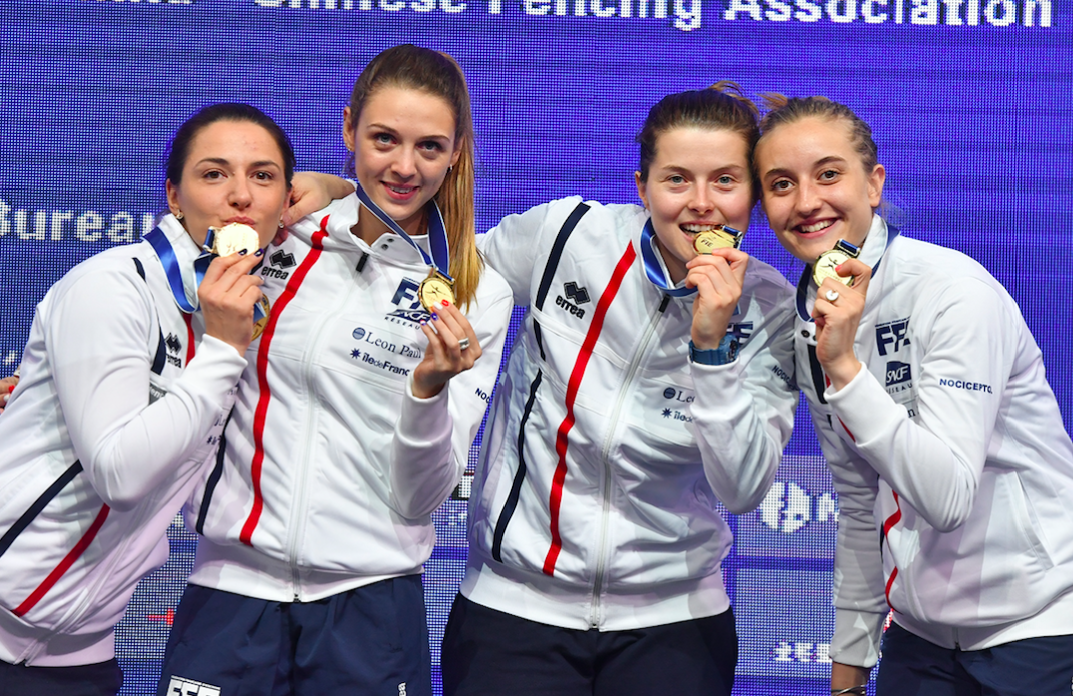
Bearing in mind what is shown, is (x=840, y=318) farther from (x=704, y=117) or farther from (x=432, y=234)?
(x=432, y=234)

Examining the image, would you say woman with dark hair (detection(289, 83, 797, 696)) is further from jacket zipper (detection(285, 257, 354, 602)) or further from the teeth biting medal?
the teeth biting medal

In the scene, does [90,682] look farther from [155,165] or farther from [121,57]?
[121,57]

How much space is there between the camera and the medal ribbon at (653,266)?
232 cm

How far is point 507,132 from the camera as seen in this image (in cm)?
351

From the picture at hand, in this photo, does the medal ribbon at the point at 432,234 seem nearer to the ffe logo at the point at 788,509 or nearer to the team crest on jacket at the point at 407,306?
the team crest on jacket at the point at 407,306

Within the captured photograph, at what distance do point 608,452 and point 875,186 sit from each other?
85 cm

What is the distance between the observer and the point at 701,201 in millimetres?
2283

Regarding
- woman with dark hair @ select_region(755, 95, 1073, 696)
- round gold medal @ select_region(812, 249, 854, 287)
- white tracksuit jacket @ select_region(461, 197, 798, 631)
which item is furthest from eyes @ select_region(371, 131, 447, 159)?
round gold medal @ select_region(812, 249, 854, 287)

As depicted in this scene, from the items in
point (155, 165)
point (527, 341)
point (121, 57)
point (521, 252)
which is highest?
point (121, 57)

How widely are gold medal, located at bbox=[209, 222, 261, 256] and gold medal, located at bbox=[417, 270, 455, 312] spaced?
0.35 metres

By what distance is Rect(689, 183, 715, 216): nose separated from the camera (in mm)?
2279

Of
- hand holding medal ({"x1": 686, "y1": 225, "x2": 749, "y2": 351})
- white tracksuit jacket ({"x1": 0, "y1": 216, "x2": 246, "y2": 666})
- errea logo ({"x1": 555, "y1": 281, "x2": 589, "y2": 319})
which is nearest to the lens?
white tracksuit jacket ({"x1": 0, "y1": 216, "x2": 246, "y2": 666})

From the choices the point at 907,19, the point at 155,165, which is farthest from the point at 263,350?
the point at 907,19

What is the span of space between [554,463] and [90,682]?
3.55 feet
